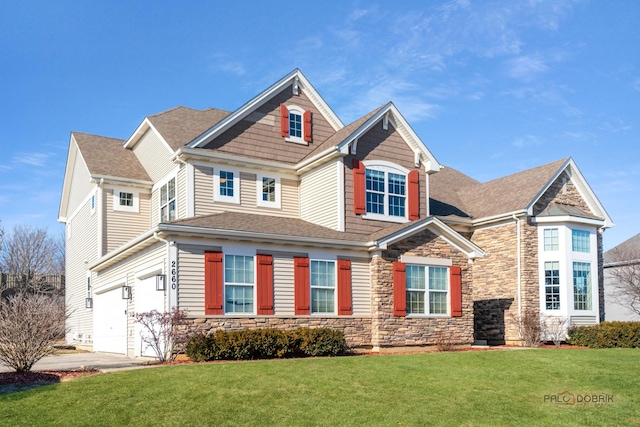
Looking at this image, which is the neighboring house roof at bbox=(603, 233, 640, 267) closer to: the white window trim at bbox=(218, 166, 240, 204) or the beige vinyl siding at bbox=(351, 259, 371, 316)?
the beige vinyl siding at bbox=(351, 259, 371, 316)

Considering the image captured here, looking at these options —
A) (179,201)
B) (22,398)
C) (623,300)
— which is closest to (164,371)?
(22,398)

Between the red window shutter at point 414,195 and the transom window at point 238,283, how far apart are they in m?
7.00

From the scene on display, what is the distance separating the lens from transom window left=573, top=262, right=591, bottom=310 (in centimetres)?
2350

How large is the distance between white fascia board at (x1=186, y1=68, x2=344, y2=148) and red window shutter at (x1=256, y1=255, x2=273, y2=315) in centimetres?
522

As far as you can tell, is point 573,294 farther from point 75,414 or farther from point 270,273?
point 75,414

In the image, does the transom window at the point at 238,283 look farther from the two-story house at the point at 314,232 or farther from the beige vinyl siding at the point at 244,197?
the beige vinyl siding at the point at 244,197

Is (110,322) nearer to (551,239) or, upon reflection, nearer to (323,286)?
(323,286)

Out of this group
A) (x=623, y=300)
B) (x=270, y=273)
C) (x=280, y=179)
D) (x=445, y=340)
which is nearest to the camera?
(x=270, y=273)

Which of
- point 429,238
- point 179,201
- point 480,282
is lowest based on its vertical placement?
point 480,282

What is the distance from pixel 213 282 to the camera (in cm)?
1727

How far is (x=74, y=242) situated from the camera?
29.6 metres

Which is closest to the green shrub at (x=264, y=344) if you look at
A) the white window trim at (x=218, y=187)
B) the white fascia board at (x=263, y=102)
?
the white window trim at (x=218, y=187)

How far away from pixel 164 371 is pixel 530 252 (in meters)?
15.0

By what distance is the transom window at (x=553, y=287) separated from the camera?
76.3ft
